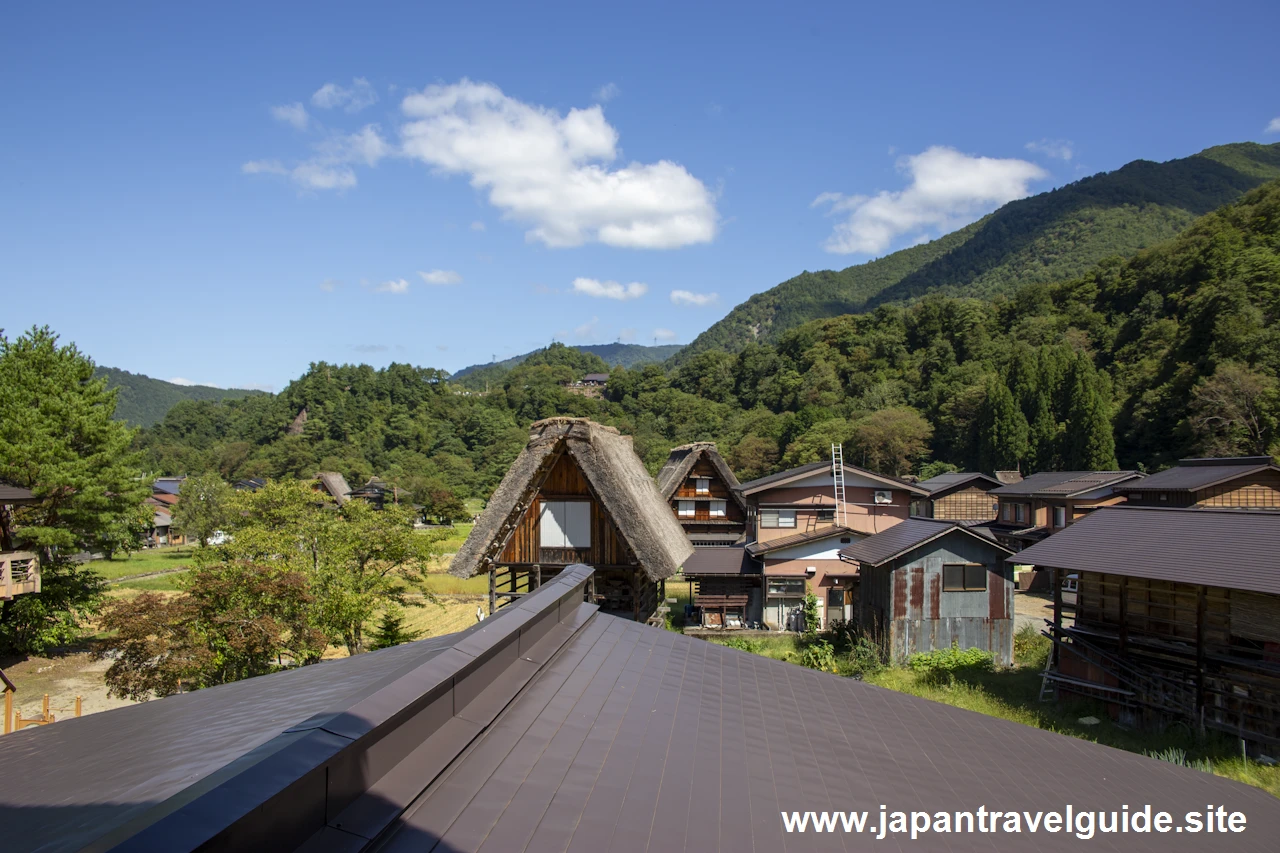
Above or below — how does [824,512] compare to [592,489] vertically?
below

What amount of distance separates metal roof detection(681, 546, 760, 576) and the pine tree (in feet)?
121

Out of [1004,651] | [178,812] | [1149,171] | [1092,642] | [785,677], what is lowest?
[1004,651]

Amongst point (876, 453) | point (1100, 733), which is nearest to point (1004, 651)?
point (1100, 733)

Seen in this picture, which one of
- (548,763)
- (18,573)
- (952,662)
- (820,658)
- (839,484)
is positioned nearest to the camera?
(548,763)

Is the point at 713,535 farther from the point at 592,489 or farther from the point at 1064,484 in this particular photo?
the point at 592,489

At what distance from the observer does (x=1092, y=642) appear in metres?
15.5

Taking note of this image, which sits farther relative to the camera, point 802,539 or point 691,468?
point 691,468

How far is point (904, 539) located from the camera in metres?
21.0

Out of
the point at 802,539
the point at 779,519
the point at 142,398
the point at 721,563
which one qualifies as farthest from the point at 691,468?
the point at 142,398

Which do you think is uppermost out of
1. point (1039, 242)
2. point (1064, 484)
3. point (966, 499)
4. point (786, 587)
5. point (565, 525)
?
point (1039, 242)

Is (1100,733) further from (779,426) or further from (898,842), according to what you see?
(779,426)

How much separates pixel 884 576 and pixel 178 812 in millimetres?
21159

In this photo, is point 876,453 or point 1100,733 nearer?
point 1100,733

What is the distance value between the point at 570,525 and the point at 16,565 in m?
17.0
